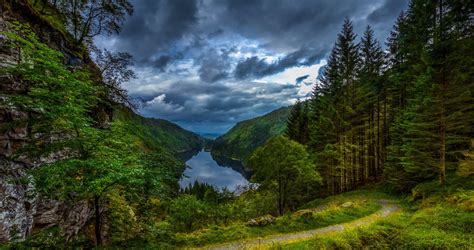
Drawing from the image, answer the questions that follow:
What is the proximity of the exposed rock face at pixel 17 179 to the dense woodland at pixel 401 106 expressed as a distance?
22828 mm

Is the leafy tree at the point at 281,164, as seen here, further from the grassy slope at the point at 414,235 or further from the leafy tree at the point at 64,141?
the leafy tree at the point at 64,141

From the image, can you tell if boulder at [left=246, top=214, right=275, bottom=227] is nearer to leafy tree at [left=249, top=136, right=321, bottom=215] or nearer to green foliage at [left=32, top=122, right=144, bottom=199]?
green foliage at [left=32, top=122, right=144, bottom=199]

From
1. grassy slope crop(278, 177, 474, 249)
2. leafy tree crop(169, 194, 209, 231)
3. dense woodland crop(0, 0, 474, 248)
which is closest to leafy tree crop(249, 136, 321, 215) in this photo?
dense woodland crop(0, 0, 474, 248)

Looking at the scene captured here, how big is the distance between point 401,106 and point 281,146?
1971 centimetres

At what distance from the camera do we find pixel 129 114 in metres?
15.4

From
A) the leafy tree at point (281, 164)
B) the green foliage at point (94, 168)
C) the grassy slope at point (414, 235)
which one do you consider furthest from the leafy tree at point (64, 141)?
the leafy tree at point (281, 164)

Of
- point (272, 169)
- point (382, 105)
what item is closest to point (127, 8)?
point (272, 169)

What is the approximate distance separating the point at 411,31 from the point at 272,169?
25.2 m

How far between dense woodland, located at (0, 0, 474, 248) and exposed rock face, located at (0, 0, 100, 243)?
0.34 m

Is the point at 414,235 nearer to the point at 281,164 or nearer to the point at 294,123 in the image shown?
the point at 281,164

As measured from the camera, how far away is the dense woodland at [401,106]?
64.4 feet

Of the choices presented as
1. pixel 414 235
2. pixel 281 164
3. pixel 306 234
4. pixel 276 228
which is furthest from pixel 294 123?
pixel 414 235

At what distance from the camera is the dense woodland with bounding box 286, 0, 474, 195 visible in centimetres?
1962

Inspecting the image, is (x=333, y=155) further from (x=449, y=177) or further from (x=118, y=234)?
(x=118, y=234)
